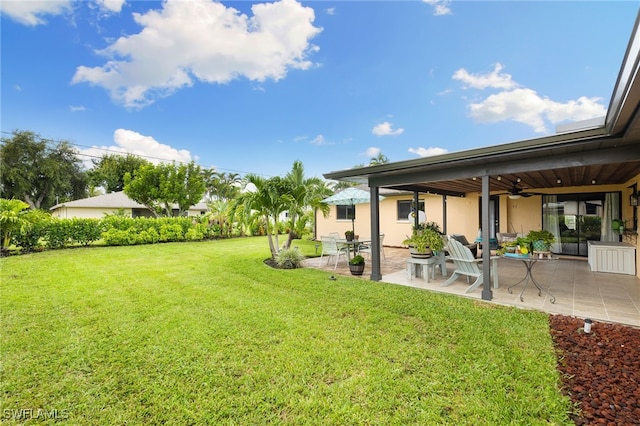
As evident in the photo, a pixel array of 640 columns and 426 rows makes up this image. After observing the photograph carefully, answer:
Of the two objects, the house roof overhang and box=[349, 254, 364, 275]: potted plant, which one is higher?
the house roof overhang

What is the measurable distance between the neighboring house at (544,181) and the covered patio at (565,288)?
0.66 m

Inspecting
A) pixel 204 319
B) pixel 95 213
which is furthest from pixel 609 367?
pixel 95 213

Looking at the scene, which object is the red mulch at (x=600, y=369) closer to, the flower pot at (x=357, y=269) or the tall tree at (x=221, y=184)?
the flower pot at (x=357, y=269)

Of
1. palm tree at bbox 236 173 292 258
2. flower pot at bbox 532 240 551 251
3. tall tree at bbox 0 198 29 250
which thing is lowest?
flower pot at bbox 532 240 551 251

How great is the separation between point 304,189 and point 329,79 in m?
8.62

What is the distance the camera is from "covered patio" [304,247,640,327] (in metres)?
4.66

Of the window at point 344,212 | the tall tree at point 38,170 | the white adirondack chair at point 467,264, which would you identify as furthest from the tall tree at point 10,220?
→ the tall tree at point 38,170

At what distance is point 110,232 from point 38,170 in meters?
20.7

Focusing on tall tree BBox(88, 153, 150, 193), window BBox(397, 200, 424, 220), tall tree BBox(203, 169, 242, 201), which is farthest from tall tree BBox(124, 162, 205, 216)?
window BBox(397, 200, 424, 220)

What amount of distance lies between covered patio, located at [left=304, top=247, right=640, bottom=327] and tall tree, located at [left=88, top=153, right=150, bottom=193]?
33186 mm

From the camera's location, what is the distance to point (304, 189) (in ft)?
31.1

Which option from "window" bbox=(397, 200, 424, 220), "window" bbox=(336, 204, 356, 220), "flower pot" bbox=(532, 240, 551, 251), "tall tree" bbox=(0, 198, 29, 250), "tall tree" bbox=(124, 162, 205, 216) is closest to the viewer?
"flower pot" bbox=(532, 240, 551, 251)

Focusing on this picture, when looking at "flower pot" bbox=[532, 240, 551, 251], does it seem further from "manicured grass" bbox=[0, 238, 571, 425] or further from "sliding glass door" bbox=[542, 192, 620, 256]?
"sliding glass door" bbox=[542, 192, 620, 256]

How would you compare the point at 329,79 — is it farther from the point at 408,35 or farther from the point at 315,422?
the point at 315,422
